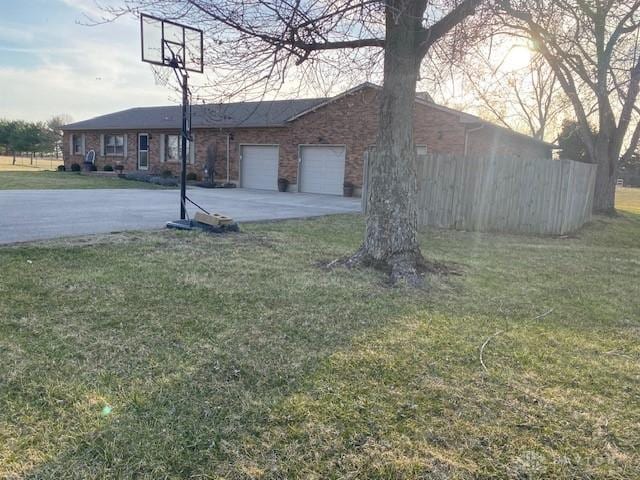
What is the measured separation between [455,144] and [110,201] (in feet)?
38.5

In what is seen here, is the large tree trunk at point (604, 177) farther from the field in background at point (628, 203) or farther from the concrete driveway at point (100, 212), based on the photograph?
the concrete driveway at point (100, 212)

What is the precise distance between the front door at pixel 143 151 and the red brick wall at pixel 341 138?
356mm

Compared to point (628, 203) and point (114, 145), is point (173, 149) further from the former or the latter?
point (628, 203)

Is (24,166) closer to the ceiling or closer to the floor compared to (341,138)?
closer to the floor

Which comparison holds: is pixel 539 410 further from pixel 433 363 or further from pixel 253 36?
pixel 253 36

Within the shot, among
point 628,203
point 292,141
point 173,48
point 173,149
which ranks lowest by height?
point 628,203

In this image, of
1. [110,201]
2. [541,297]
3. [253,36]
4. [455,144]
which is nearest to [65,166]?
[110,201]

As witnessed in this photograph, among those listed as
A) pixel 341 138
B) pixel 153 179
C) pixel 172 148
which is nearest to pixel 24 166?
pixel 172 148

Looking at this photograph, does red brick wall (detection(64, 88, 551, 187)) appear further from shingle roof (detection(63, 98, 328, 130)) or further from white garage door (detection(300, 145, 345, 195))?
shingle roof (detection(63, 98, 328, 130))

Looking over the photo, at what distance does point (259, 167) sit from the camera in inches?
892

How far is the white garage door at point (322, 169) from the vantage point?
20386 mm

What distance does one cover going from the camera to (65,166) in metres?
29.0

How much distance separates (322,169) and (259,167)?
3.49 metres

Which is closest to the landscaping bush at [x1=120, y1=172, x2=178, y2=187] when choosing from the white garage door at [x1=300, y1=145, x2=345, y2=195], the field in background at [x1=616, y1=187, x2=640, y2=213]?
the white garage door at [x1=300, y1=145, x2=345, y2=195]
